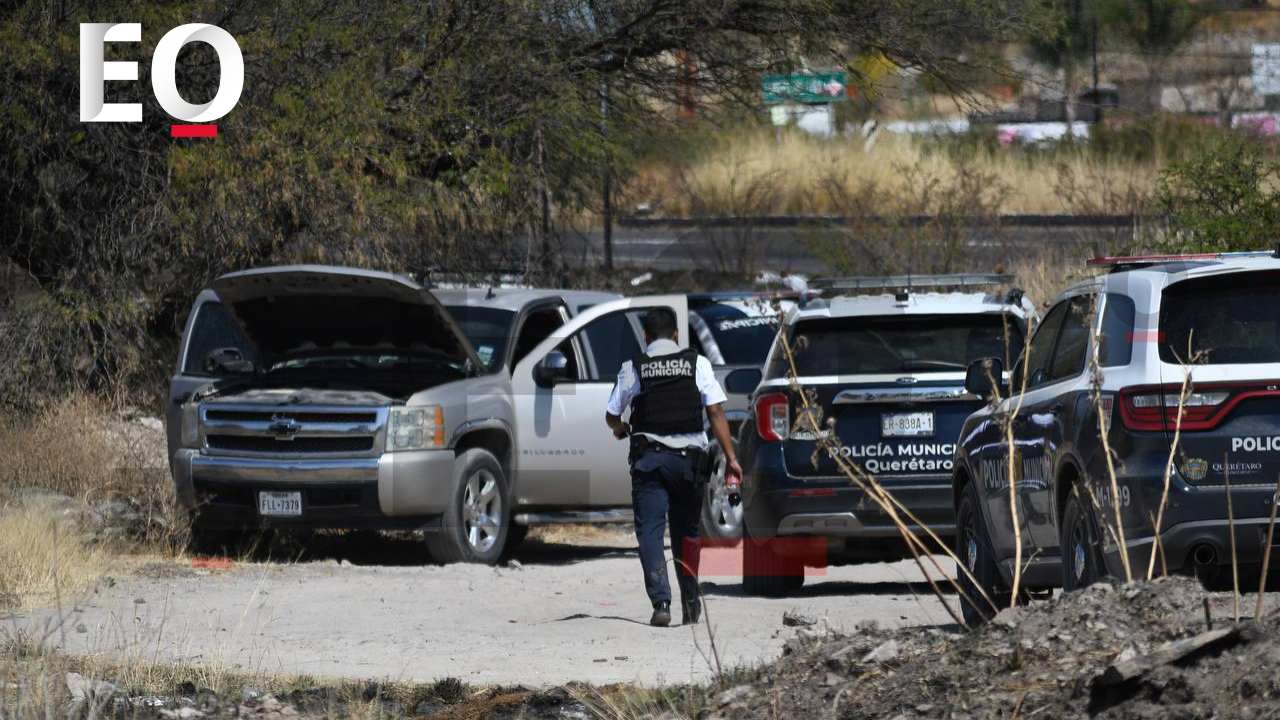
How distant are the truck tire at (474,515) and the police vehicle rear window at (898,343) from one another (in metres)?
2.80

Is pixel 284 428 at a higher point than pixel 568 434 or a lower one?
higher

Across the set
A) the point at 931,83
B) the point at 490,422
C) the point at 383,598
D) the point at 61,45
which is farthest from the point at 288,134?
the point at 931,83

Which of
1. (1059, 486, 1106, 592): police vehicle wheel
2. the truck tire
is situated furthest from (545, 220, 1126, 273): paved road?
(1059, 486, 1106, 592): police vehicle wheel

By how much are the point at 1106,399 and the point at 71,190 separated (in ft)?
36.0

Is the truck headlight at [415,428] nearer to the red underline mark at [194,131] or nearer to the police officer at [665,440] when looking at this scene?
the police officer at [665,440]

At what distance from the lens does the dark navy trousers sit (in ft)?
31.9

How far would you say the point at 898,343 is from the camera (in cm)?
1081

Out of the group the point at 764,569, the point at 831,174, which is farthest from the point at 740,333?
the point at 831,174

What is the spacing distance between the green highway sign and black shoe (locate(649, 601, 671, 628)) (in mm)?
10867

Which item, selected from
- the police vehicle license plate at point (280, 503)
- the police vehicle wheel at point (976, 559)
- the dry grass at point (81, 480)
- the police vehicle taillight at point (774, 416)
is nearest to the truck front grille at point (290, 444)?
the police vehicle license plate at point (280, 503)

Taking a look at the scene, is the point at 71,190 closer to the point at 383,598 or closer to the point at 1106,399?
the point at 383,598

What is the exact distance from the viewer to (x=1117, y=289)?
24.7 feet

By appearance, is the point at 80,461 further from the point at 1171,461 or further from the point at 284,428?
the point at 1171,461

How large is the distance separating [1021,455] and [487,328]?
597 centimetres
